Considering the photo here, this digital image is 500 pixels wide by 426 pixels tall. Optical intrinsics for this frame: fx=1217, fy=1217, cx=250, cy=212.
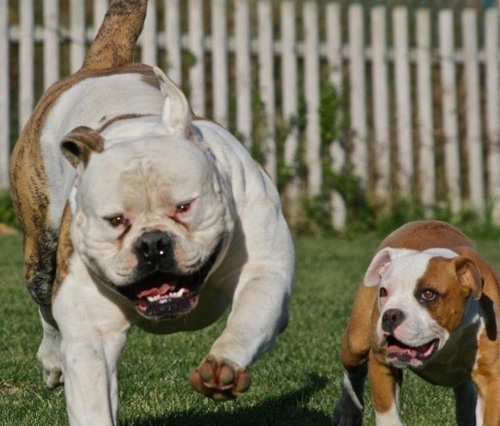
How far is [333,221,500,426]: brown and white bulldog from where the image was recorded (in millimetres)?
5000

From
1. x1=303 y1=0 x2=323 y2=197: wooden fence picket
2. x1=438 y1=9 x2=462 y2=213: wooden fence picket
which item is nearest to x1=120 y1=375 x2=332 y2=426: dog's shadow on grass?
x1=303 y1=0 x2=323 y2=197: wooden fence picket

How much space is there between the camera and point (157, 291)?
163 inches

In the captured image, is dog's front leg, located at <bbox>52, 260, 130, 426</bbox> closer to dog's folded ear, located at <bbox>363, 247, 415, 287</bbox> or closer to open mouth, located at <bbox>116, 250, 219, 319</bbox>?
open mouth, located at <bbox>116, 250, 219, 319</bbox>

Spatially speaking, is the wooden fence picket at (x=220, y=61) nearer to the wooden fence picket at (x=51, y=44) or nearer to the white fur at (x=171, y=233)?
the wooden fence picket at (x=51, y=44)

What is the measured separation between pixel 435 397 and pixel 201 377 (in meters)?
2.53

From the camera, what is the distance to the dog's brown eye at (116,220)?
158 inches

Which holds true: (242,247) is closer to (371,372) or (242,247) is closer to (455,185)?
(371,372)

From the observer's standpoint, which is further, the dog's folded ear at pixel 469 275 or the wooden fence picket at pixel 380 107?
the wooden fence picket at pixel 380 107

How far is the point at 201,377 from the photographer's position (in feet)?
12.5

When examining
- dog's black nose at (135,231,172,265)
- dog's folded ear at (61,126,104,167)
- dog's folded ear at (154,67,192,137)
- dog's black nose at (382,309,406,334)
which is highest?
dog's folded ear at (154,67,192,137)

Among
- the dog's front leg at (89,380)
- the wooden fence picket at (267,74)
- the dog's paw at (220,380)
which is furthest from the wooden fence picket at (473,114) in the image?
the dog's paw at (220,380)

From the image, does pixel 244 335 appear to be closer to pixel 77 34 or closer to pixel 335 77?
pixel 77 34

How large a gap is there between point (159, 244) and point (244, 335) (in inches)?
16.7

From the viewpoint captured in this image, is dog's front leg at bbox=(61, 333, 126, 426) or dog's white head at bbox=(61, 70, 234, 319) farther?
dog's front leg at bbox=(61, 333, 126, 426)
